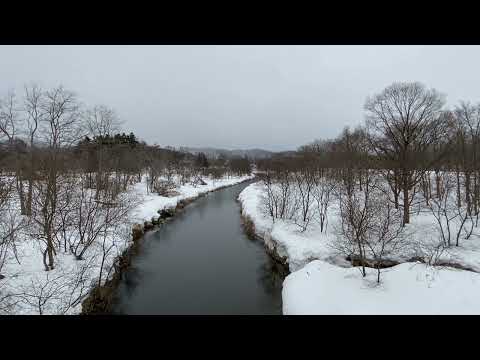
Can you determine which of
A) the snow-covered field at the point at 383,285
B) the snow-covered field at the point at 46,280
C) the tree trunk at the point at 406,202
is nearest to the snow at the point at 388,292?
the snow-covered field at the point at 383,285

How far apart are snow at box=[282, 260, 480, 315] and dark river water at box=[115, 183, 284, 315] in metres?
1.72

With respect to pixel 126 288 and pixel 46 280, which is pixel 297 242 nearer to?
pixel 126 288

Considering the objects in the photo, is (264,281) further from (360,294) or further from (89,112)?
(89,112)

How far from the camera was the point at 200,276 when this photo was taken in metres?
12.0

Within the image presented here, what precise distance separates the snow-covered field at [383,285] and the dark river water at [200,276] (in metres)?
1.52

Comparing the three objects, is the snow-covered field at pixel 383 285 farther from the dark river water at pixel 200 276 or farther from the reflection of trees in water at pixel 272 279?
the dark river water at pixel 200 276

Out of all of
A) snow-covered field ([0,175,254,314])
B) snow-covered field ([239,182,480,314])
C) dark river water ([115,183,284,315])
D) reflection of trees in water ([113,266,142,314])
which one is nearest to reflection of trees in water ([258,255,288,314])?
dark river water ([115,183,284,315])

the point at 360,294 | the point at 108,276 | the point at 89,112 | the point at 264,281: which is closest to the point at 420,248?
the point at 360,294

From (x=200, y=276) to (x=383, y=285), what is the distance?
843 centimetres

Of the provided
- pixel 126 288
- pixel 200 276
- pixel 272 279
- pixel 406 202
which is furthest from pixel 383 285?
pixel 126 288

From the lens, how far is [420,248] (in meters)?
10.7
